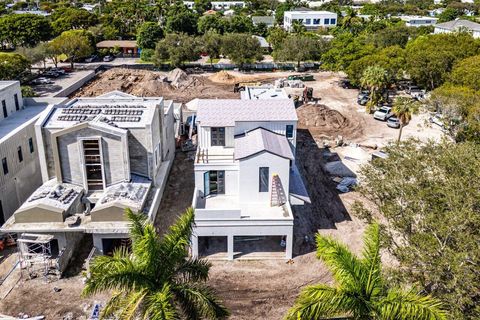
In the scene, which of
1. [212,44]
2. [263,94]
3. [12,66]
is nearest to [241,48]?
[212,44]

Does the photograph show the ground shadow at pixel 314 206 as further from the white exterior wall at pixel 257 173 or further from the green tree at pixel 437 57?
the green tree at pixel 437 57

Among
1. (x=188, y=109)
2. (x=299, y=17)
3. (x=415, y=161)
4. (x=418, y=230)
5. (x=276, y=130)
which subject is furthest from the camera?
(x=299, y=17)

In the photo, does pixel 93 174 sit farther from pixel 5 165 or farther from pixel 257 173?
pixel 257 173

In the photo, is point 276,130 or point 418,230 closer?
point 418,230

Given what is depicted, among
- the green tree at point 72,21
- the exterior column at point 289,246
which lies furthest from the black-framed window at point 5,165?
the green tree at point 72,21

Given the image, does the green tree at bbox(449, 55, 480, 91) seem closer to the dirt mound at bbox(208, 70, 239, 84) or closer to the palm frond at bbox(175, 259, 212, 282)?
the dirt mound at bbox(208, 70, 239, 84)

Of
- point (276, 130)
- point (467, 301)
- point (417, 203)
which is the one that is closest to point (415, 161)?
point (417, 203)

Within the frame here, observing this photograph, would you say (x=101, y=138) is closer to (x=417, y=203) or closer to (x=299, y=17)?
(x=417, y=203)

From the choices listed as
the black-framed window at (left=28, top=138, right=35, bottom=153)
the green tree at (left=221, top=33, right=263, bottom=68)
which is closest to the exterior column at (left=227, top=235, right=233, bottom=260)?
the black-framed window at (left=28, top=138, right=35, bottom=153)
